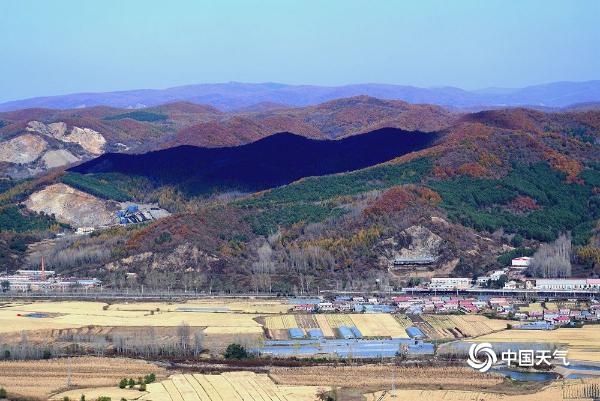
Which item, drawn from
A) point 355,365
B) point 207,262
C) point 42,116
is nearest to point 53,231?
point 207,262

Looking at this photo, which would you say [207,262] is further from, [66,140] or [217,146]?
[66,140]

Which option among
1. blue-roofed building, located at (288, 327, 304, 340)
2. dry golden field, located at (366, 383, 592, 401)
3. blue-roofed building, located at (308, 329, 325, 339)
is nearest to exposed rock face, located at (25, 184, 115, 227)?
blue-roofed building, located at (288, 327, 304, 340)

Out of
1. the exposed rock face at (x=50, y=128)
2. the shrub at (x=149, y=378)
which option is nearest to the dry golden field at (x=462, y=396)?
the shrub at (x=149, y=378)

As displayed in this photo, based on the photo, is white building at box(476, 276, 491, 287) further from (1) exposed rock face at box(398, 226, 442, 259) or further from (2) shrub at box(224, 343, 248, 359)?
(2) shrub at box(224, 343, 248, 359)

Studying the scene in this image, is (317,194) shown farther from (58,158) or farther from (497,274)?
(58,158)

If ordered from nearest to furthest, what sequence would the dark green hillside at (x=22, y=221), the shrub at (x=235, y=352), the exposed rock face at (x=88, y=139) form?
the shrub at (x=235, y=352)
the dark green hillside at (x=22, y=221)
the exposed rock face at (x=88, y=139)

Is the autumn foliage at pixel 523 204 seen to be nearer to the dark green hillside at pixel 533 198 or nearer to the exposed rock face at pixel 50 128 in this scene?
the dark green hillside at pixel 533 198

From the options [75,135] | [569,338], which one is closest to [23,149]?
[75,135]
